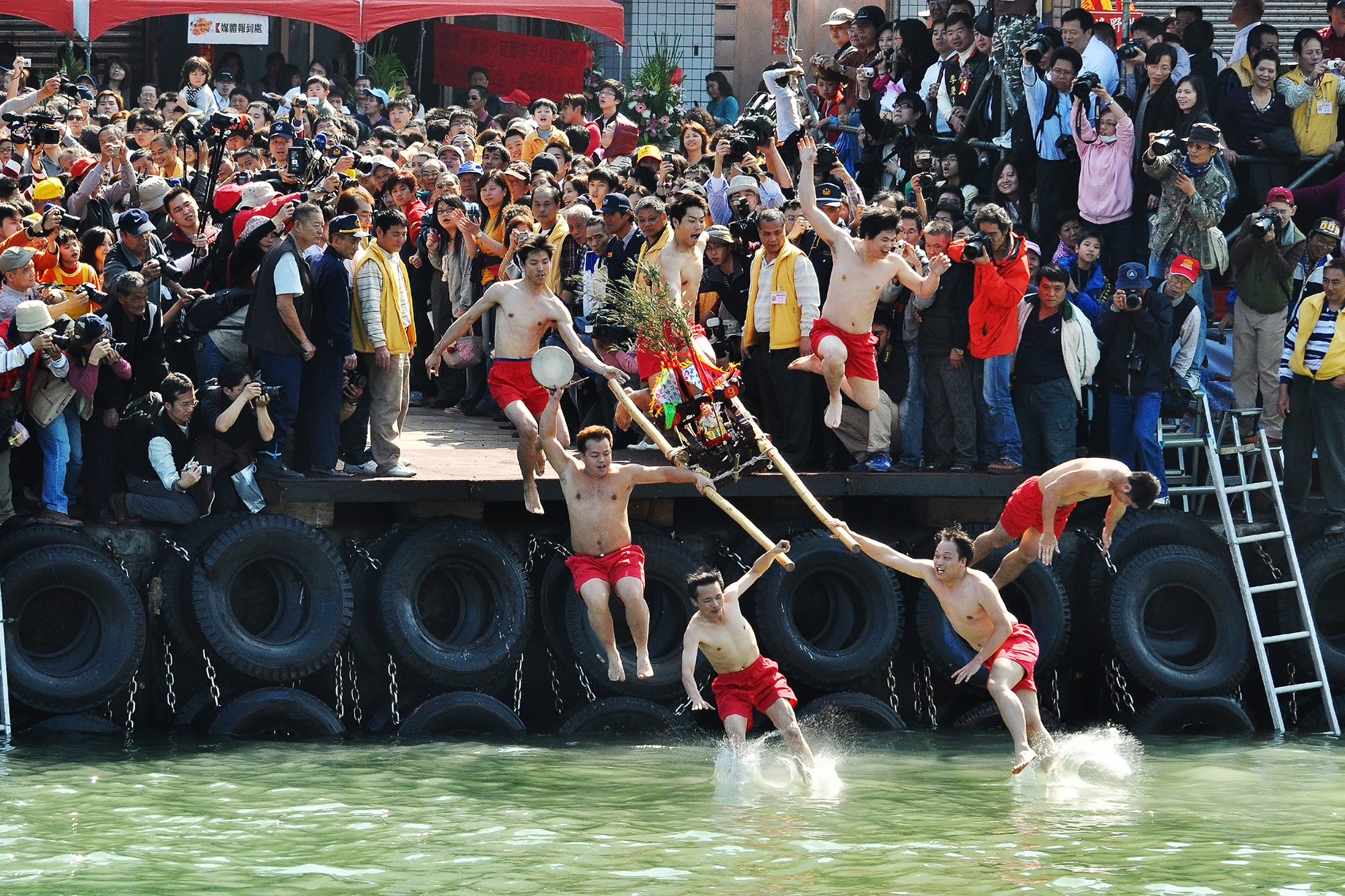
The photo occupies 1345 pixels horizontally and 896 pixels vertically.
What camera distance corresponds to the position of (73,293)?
42.1ft

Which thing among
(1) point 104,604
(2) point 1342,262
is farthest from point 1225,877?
(1) point 104,604

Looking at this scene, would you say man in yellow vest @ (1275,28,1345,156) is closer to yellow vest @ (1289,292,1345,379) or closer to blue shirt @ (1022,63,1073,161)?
blue shirt @ (1022,63,1073,161)

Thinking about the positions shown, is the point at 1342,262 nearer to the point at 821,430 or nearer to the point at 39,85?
the point at 821,430

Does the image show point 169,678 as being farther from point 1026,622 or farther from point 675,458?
point 1026,622

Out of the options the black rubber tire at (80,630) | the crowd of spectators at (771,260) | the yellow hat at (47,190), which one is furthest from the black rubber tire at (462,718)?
the yellow hat at (47,190)

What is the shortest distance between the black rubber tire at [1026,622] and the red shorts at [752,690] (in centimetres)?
213

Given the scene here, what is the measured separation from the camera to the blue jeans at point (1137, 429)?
14.3 meters

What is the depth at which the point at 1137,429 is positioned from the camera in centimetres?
1434

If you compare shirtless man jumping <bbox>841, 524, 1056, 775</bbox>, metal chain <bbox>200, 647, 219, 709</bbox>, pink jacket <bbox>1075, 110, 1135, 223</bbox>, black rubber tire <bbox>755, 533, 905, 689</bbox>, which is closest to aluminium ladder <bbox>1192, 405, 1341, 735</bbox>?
pink jacket <bbox>1075, 110, 1135, 223</bbox>

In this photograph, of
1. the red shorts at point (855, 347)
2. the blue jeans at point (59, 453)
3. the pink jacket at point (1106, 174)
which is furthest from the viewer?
the pink jacket at point (1106, 174)

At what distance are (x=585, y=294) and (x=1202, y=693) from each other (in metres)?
5.61

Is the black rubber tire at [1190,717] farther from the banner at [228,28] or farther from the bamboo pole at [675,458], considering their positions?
the banner at [228,28]

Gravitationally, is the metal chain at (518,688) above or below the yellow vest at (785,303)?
below

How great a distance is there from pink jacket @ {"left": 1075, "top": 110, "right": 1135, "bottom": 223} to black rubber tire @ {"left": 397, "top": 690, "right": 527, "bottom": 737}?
6429mm
